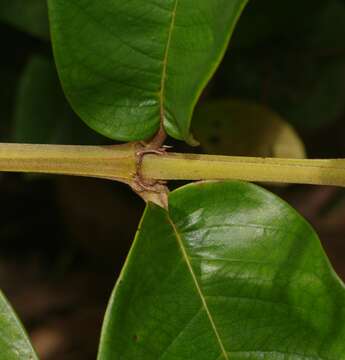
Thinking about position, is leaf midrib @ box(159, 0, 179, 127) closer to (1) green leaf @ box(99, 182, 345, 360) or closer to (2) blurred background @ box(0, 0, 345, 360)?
(1) green leaf @ box(99, 182, 345, 360)

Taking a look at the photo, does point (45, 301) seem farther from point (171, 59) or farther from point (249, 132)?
point (171, 59)

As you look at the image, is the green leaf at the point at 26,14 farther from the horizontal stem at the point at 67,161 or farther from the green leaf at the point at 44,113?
the horizontal stem at the point at 67,161

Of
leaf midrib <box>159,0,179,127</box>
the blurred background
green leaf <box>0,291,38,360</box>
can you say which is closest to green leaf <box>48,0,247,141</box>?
leaf midrib <box>159,0,179,127</box>

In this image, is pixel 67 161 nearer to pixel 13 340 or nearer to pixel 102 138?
pixel 13 340

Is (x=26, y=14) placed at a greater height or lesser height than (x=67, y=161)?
greater

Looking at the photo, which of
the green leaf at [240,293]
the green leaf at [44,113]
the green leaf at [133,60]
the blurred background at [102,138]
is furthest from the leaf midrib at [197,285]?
the green leaf at [44,113]

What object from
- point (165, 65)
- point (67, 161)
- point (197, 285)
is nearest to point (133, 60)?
point (165, 65)
